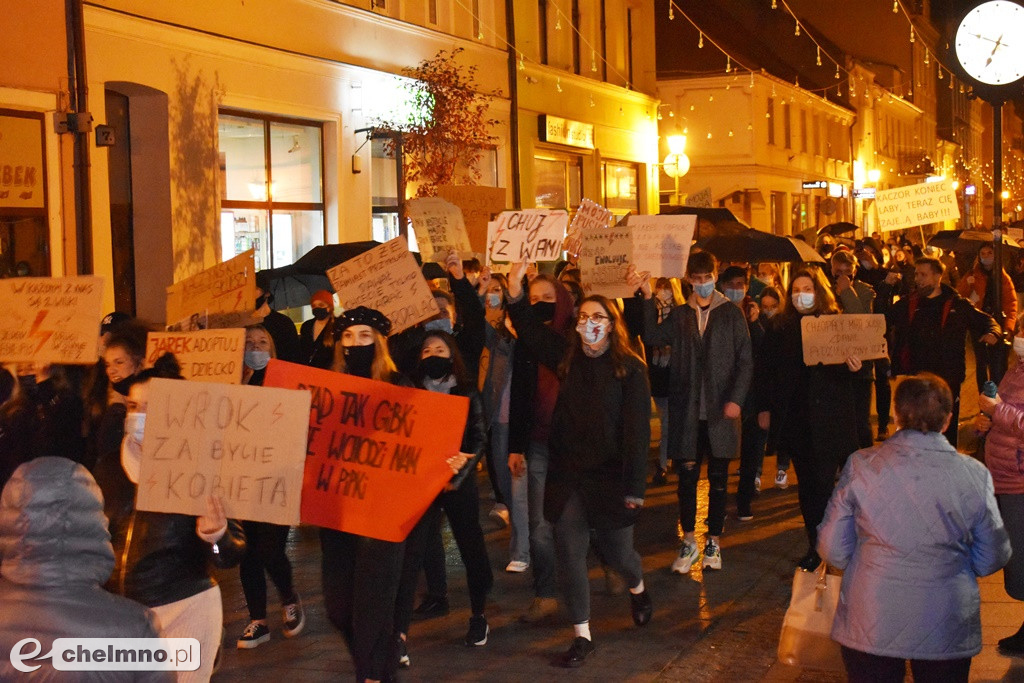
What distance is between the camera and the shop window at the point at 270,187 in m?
16.1

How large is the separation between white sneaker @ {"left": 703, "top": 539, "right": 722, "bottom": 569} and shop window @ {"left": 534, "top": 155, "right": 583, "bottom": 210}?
16094 mm

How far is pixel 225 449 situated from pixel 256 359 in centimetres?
300

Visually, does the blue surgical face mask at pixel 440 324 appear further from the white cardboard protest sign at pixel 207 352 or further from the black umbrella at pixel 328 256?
the black umbrella at pixel 328 256

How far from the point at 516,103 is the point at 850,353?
15.6 metres

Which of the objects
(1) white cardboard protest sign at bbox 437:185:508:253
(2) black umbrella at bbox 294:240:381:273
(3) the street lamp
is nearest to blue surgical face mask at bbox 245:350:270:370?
(2) black umbrella at bbox 294:240:381:273

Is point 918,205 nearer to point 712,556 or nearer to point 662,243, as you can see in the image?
point 662,243

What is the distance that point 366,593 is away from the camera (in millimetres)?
5121

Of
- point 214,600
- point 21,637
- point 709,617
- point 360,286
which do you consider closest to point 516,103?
point 360,286

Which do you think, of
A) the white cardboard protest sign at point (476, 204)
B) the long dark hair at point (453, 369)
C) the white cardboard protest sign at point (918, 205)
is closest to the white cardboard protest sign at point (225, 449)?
the long dark hair at point (453, 369)

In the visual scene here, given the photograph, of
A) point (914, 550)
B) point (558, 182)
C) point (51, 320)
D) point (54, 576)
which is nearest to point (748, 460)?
point (51, 320)

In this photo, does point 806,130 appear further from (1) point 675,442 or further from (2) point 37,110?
(1) point 675,442

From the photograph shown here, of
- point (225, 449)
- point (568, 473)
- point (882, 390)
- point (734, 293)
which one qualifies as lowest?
point (882, 390)

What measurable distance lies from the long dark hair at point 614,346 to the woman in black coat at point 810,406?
183 cm

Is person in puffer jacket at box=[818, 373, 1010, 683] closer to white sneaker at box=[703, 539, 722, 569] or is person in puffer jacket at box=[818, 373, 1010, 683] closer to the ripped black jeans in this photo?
the ripped black jeans
